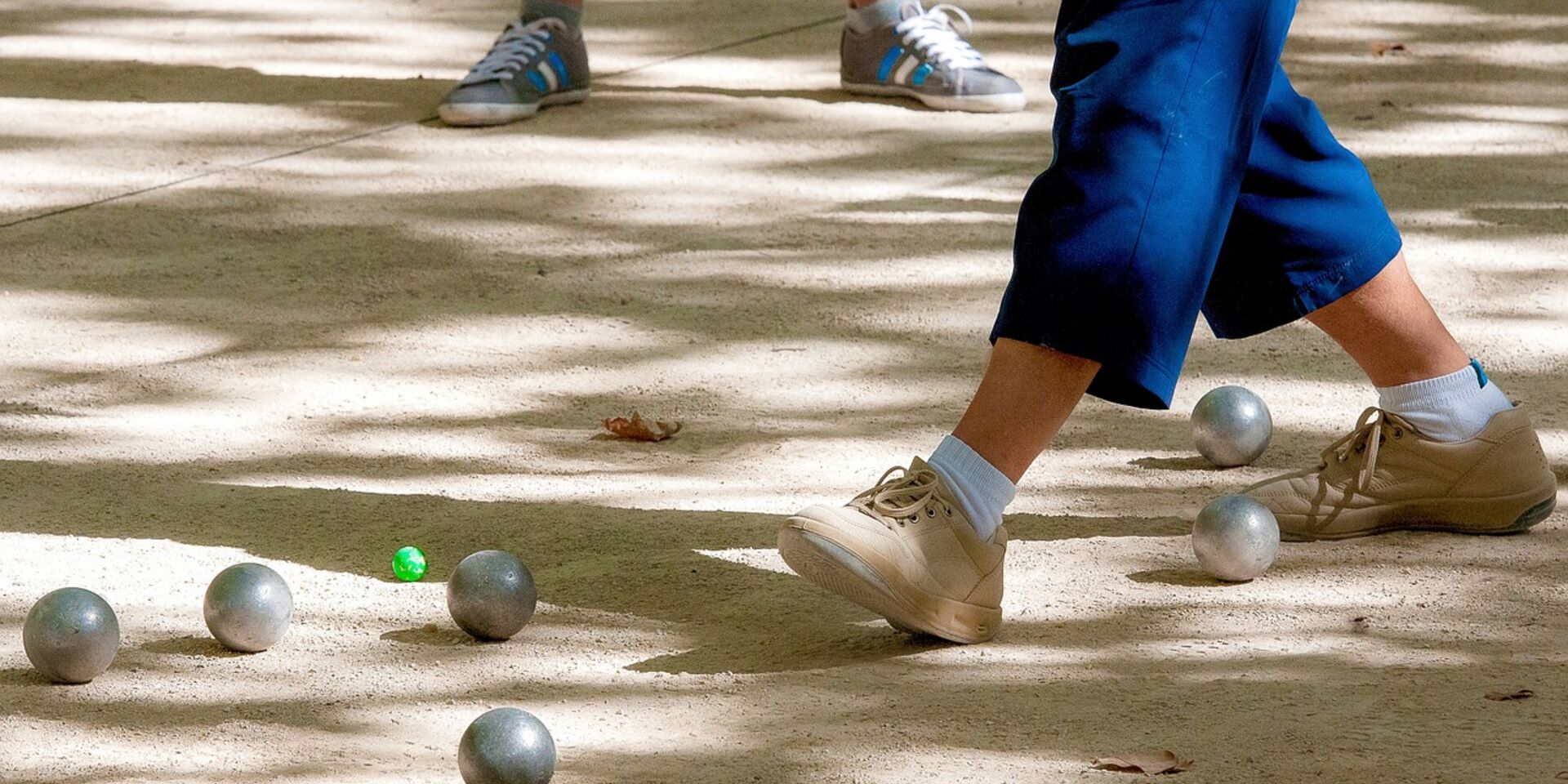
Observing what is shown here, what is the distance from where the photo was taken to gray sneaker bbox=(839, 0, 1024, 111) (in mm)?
6191

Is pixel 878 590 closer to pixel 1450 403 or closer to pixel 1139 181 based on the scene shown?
pixel 1139 181

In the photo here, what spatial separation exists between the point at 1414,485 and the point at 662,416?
147cm

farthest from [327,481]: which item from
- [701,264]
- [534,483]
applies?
[701,264]

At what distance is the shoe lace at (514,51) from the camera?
20.0 ft

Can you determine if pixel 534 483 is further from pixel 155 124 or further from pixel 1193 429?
pixel 155 124

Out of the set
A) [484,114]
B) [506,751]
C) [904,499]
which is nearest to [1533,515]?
[904,499]

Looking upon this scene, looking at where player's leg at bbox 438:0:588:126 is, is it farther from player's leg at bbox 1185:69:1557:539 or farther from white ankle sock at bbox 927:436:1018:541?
white ankle sock at bbox 927:436:1018:541

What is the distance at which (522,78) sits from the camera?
6.12m

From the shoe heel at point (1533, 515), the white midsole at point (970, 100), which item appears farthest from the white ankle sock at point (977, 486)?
the white midsole at point (970, 100)

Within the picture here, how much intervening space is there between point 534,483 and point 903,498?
96cm

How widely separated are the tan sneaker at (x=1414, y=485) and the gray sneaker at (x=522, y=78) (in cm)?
345

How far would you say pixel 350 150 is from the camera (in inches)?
230

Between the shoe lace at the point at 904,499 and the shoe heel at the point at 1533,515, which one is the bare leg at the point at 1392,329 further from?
the shoe lace at the point at 904,499

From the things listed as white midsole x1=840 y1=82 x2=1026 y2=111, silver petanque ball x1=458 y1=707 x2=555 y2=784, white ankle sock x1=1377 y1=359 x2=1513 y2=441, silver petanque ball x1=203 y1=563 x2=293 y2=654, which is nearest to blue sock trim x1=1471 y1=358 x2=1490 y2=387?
white ankle sock x1=1377 y1=359 x2=1513 y2=441
